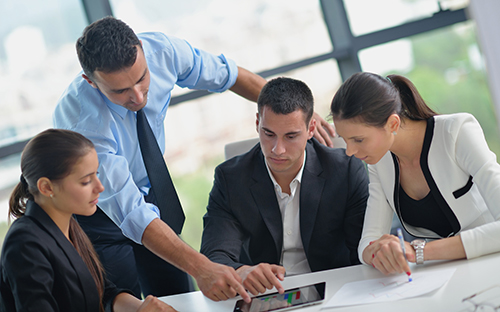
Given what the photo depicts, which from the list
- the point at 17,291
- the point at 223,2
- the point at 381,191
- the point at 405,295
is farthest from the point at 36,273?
the point at 223,2

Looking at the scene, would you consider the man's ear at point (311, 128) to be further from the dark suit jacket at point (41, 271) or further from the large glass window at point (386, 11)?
Answer: the large glass window at point (386, 11)

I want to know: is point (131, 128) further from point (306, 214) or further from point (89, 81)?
point (306, 214)

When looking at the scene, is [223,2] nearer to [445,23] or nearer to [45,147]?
[445,23]

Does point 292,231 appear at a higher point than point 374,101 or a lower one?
lower

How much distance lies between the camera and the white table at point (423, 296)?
106 centimetres

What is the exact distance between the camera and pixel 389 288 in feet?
3.99

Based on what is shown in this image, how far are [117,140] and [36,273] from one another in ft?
2.32

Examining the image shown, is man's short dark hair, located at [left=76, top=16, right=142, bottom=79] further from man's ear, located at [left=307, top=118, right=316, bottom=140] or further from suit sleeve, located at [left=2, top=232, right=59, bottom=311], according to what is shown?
man's ear, located at [left=307, top=118, right=316, bottom=140]

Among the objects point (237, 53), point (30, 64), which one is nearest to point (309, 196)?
point (237, 53)

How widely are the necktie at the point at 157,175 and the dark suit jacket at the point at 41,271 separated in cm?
54

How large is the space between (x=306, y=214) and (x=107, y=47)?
962mm

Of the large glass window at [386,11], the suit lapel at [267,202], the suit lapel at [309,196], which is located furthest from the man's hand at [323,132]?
the large glass window at [386,11]

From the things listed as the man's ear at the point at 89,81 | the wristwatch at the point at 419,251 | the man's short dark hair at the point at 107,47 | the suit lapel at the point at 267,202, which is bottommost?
the wristwatch at the point at 419,251

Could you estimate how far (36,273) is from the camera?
1227 millimetres
